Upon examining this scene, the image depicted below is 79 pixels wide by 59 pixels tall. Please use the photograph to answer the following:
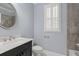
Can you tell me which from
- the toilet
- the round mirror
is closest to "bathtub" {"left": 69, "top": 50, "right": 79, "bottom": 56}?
the toilet

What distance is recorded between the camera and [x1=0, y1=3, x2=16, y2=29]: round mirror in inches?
60.8

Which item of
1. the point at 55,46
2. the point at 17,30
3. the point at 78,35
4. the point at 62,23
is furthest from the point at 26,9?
the point at 78,35

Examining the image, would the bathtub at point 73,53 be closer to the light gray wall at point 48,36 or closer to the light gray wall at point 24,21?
the light gray wall at point 48,36

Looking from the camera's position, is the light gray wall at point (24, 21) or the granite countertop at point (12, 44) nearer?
the granite countertop at point (12, 44)

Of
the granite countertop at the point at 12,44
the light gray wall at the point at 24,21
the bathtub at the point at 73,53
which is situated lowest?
the bathtub at the point at 73,53

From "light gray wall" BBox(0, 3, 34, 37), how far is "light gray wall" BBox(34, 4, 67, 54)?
0.07 meters

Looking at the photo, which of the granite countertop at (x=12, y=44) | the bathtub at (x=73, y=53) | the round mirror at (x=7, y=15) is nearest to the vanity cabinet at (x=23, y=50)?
the granite countertop at (x=12, y=44)

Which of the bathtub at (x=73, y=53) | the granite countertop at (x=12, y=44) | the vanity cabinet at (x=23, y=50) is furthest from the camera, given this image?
the bathtub at (x=73, y=53)

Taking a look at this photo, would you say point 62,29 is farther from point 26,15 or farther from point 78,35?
point 26,15

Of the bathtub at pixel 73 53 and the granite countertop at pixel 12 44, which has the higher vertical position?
the granite countertop at pixel 12 44

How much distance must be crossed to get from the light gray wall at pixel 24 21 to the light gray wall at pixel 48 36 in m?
0.07

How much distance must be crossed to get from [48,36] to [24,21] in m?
0.39

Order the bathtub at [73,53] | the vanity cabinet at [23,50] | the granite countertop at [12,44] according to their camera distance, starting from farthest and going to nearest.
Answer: the bathtub at [73,53] < the vanity cabinet at [23,50] < the granite countertop at [12,44]

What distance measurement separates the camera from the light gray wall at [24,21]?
162 cm
